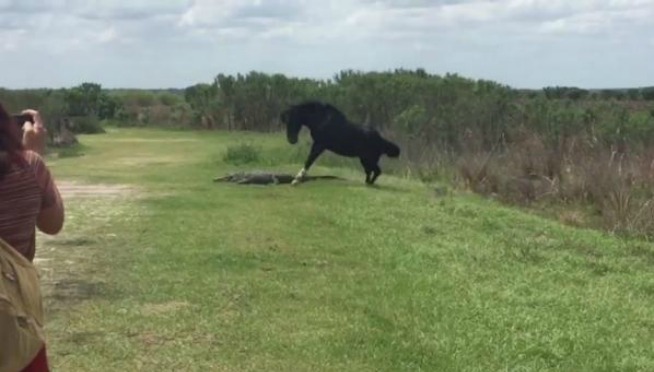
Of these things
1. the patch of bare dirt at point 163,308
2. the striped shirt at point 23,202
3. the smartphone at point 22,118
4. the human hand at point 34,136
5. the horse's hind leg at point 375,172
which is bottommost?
the horse's hind leg at point 375,172

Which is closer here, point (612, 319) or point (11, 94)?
point (612, 319)

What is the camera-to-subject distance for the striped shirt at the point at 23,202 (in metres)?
3.49

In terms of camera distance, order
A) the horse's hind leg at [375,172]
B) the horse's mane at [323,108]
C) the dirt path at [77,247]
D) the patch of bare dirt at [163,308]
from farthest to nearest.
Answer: the horse's mane at [323,108], the horse's hind leg at [375,172], the dirt path at [77,247], the patch of bare dirt at [163,308]

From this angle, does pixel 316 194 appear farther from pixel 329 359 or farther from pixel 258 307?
pixel 329 359

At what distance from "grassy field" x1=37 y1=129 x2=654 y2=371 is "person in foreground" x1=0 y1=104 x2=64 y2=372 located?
10.5ft

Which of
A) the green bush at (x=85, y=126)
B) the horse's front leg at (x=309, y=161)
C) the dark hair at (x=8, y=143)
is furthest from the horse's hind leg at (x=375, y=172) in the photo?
the green bush at (x=85, y=126)

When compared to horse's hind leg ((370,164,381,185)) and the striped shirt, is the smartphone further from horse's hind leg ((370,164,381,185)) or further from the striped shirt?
horse's hind leg ((370,164,381,185))

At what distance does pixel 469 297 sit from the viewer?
28.9 feet

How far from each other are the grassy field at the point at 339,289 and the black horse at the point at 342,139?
118 inches

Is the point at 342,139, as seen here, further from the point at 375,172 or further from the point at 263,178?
the point at 263,178

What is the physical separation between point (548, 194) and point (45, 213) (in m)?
16.5

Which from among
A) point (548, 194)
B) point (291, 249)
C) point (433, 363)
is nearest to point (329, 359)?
point (433, 363)

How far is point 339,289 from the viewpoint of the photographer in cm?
937

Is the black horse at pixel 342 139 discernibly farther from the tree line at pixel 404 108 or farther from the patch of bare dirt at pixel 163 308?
the patch of bare dirt at pixel 163 308
